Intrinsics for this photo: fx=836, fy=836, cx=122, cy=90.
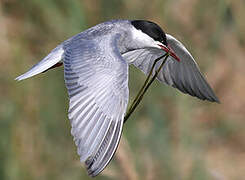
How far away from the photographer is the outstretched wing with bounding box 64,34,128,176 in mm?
3320

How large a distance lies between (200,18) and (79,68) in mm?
3177

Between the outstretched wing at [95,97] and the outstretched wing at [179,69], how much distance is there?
1.56 ft

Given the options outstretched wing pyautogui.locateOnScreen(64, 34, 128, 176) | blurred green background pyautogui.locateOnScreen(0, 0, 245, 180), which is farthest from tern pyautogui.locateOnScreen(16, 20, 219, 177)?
blurred green background pyautogui.locateOnScreen(0, 0, 245, 180)

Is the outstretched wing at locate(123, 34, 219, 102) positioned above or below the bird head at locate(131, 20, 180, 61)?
below

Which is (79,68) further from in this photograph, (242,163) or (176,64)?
(242,163)

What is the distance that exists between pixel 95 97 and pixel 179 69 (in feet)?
3.82

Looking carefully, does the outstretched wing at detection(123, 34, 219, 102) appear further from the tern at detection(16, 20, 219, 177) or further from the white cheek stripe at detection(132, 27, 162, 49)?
the white cheek stripe at detection(132, 27, 162, 49)

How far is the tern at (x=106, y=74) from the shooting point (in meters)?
3.38

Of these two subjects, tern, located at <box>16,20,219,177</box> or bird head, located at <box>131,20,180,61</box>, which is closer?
tern, located at <box>16,20,219,177</box>

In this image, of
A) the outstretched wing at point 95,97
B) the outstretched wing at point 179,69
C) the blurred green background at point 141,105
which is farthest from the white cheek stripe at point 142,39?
the blurred green background at point 141,105

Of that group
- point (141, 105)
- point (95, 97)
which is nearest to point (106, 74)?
point (95, 97)

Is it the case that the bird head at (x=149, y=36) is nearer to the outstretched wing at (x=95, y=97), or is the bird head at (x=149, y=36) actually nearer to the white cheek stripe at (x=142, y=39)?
the white cheek stripe at (x=142, y=39)

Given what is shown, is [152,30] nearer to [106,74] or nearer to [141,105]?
[106,74]

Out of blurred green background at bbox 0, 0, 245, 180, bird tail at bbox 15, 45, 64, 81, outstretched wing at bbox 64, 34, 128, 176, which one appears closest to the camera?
outstretched wing at bbox 64, 34, 128, 176
